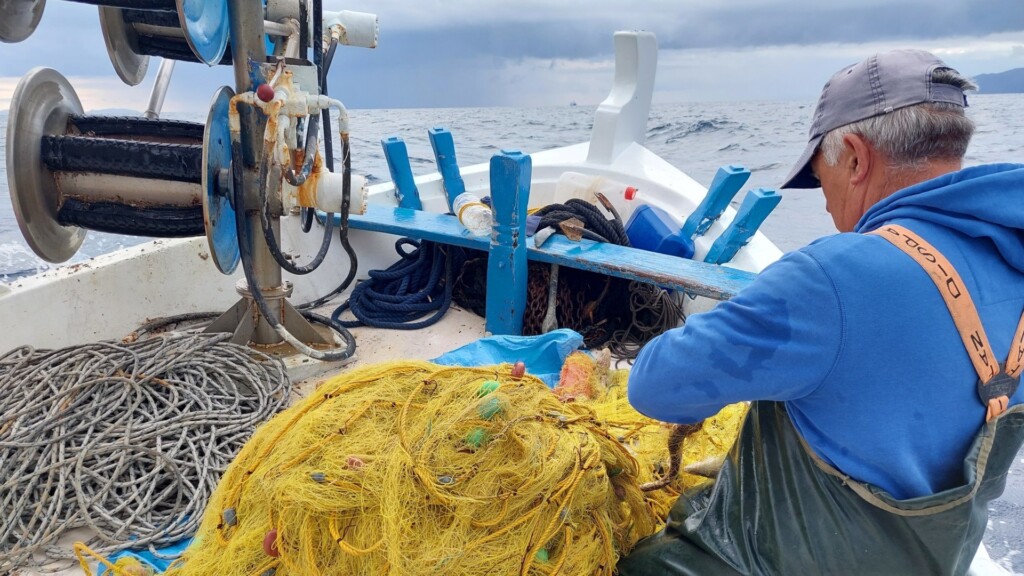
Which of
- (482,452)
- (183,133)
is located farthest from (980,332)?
(183,133)

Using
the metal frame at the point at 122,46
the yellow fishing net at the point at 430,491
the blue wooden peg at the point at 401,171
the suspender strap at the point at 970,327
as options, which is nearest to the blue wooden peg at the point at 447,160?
the blue wooden peg at the point at 401,171

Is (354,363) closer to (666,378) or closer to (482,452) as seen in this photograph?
(482,452)

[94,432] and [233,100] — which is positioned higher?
[233,100]

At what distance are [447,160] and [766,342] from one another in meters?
3.78

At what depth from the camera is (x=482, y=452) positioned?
175 cm

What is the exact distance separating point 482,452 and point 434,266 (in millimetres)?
2737

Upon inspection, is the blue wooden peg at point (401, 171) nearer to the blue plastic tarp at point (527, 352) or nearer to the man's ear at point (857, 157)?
the blue plastic tarp at point (527, 352)

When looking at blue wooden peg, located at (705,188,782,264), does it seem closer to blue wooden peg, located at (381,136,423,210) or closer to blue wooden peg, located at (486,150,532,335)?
blue wooden peg, located at (486,150,532,335)

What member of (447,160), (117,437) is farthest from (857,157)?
(447,160)

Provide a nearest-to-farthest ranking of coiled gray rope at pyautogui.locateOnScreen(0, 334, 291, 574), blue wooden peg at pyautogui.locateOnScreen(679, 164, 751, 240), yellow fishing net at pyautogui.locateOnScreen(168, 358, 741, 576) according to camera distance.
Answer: yellow fishing net at pyautogui.locateOnScreen(168, 358, 741, 576), coiled gray rope at pyautogui.locateOnScreen(0, 334, 291, 574), blue wooden peg at pyautogui.locateOnScreen(679, 164, 751, 240)

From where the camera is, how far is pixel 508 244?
376 cm

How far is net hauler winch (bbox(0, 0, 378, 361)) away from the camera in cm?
272

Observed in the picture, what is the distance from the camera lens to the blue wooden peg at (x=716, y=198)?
4.35m

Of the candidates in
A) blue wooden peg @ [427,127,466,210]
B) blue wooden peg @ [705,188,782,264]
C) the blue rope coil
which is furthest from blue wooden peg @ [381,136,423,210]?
blue wooden peg @ [705,188,782,264]
